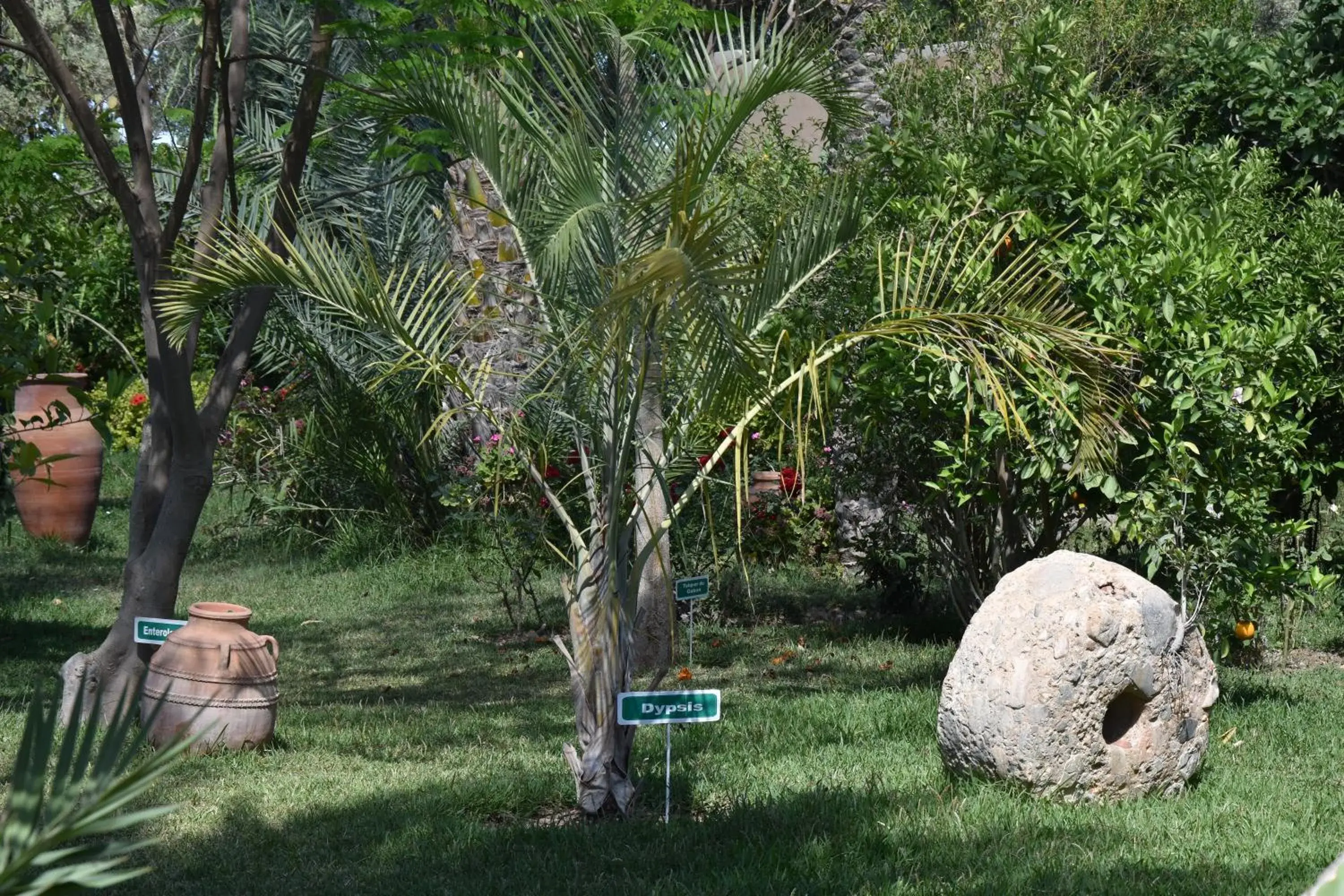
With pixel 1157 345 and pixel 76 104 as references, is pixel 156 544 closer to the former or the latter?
pixel 76 104

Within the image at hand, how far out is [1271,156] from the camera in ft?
27.0

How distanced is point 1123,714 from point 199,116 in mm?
4587

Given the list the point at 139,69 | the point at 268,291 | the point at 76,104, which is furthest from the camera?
the point at 139,69

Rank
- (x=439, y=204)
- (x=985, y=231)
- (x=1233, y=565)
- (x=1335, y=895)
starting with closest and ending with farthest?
(x=1335, y=895), (x=1233, y=565), (x=985, y=231), (x=439, y=204)

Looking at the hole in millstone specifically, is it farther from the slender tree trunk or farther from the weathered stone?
the slender tree trunk

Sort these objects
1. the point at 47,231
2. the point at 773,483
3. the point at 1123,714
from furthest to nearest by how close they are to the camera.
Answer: the point at 773,483, the point at 47,231, the point at 1123,714

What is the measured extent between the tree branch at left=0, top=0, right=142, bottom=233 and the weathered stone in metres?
4.05

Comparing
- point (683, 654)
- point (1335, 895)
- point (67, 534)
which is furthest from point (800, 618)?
point (1335, 895)

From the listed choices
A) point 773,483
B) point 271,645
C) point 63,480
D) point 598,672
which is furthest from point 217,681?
point 63,480

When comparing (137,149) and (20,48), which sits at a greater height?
(20,48)

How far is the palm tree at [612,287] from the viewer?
184 inches

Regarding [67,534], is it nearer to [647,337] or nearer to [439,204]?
[439,204]

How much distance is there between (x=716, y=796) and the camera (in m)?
5.48

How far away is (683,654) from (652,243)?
169 inches
